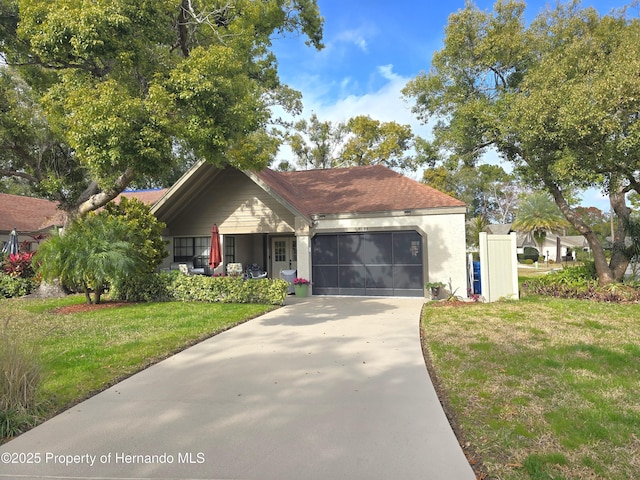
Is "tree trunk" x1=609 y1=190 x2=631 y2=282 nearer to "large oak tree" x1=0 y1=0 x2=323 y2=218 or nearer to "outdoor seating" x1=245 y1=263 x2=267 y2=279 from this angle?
"large oak tree" x1=0 y1=0 x2=323 y2=218

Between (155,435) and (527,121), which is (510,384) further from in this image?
(527,121)

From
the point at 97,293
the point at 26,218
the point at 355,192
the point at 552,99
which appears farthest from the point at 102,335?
the point at 26,218

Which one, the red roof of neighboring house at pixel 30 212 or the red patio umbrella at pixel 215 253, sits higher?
the red roof of neighboring house at pixel 30 212

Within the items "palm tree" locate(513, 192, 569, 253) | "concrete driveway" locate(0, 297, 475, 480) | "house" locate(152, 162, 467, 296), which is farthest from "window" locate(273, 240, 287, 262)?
"palm tree" locate(513, 192, 569, 253)

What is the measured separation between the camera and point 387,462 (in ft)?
9.91

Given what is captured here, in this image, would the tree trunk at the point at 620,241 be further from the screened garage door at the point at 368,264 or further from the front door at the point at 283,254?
the front door at the point at 283,254

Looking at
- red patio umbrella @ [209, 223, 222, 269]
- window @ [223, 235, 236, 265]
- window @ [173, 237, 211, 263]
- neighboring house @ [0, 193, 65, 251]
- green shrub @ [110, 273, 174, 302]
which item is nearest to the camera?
green shrub @ [110, 273, 174, 302]

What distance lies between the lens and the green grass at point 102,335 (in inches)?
188

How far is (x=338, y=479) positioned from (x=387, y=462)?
46 centimetres

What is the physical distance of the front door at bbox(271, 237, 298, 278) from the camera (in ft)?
54.7

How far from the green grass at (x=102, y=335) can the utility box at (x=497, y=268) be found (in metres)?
6.39

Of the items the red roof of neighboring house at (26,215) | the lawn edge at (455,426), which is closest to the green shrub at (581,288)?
the lawn edge at (455,426)

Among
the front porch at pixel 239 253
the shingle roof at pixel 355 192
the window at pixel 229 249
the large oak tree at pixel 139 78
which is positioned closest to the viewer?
the large oak tree at pixel 139 78

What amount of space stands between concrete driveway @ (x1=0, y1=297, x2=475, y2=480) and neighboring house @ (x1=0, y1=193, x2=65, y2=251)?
67.2 ft
